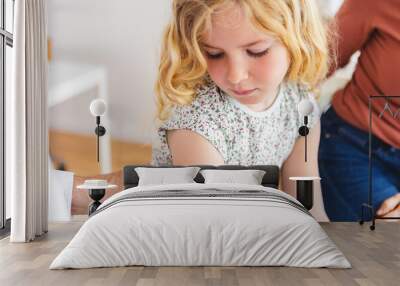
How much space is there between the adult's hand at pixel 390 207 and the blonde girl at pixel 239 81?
0.92m

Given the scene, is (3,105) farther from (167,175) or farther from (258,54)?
(258,54)

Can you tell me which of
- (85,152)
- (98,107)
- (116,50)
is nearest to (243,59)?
(116,50)

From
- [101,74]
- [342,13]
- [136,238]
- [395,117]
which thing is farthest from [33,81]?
[395,117]

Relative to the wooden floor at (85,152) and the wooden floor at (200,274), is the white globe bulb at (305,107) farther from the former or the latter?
the wooden floor at (200,274)

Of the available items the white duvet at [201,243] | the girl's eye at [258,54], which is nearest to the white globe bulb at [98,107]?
the girl's eye at [258,54]

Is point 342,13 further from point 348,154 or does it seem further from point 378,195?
point 378,195

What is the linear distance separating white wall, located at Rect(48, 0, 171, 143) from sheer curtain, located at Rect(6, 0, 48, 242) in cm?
93

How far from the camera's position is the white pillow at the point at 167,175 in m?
6.91

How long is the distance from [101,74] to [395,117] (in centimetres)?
357

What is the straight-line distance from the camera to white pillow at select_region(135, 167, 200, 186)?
272 inches

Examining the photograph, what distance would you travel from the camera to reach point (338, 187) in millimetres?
7629

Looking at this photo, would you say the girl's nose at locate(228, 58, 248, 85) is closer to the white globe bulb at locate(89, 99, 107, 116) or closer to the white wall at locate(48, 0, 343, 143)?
the white wall at locate(48, 0, 343, 143)

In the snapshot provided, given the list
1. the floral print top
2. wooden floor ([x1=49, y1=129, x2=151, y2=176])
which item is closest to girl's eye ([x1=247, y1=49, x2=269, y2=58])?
the floral print top

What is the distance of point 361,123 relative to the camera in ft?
25.0
